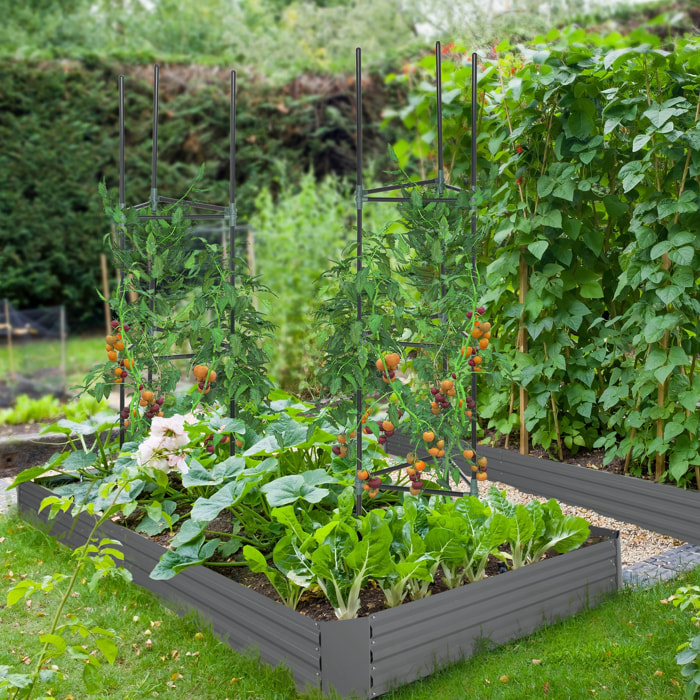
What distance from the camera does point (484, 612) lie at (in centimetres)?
210

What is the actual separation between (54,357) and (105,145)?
2860mm

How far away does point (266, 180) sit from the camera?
9.41 m

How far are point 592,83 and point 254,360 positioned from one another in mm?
1810

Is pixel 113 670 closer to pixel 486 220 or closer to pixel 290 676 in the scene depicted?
pixel 290 676

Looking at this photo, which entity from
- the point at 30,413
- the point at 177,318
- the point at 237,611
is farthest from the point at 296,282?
the point at 237,611

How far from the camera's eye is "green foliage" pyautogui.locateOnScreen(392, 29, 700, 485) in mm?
2902

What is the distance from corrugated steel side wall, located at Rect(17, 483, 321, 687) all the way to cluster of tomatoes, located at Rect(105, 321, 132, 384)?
0.60 meters

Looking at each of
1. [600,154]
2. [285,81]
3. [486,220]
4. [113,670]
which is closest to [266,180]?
[285,81]

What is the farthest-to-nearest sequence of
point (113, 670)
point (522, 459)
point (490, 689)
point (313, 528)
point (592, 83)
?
point (522, 459) < point (592, 83) < point (313, 528) < point (113, 670) < point (490, 689)

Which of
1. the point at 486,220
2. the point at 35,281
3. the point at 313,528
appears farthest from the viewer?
the point at 35,281

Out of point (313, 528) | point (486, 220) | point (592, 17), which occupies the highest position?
point (592, 17)

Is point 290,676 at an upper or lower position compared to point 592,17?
lower

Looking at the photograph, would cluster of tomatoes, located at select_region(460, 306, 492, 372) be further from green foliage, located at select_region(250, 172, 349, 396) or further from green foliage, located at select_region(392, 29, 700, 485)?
green foliage, located at select_region(250, 172, 349, 396)

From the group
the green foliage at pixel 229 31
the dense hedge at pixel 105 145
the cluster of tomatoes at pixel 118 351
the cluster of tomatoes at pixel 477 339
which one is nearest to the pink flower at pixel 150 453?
the cluster of tomatoes at pixel 118 351
